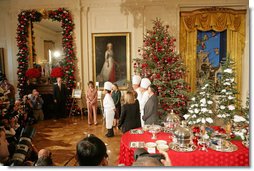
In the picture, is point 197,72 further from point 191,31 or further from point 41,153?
point 41,153

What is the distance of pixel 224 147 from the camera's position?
289 centimetres

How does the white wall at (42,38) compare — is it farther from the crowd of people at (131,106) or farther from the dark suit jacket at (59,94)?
the crowd of people at (131,106)

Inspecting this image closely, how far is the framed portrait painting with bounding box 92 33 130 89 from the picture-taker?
7676mm

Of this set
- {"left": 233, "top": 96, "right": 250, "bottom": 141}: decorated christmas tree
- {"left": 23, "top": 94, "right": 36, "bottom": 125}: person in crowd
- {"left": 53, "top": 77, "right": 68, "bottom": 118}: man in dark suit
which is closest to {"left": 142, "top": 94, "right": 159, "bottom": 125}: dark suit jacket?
{"left": 233, "top": 96, "right": 250, "bottom": 141}: decorated christmas tree

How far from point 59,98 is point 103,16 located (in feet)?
9.94

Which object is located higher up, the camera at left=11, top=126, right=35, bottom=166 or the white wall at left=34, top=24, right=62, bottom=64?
the white wall at left=34, top=24, right=62, bottom=64

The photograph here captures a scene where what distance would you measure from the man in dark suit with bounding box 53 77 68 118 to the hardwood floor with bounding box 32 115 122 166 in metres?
0.46

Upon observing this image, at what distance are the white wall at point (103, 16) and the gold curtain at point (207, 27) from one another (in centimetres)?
24

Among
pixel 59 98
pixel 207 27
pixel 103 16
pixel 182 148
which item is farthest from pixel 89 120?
pixel 207 27

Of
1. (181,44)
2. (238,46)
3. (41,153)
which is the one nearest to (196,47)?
(181,44)

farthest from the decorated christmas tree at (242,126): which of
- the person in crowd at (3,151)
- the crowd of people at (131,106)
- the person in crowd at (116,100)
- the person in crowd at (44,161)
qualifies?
the person in crowd at (116,100)

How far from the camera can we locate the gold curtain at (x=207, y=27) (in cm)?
727

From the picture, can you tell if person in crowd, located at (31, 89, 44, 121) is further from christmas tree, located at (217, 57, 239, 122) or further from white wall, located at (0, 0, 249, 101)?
christmas tree, located at (217, 57, 239, 122)

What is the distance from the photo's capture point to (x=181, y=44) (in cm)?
773
